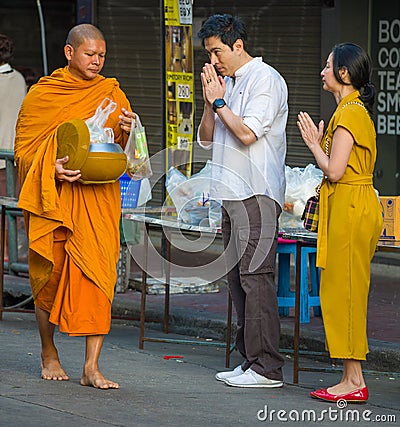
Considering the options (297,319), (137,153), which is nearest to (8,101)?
(137,153)

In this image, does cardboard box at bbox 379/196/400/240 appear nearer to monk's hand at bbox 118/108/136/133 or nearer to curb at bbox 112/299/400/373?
curb at bbox 112/299/400/373

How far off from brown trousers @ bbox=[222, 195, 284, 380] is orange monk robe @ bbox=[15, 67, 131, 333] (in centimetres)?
65

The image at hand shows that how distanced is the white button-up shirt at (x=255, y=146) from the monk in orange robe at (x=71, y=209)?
1.84ft

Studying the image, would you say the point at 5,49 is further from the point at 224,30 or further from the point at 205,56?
the point at 224,30

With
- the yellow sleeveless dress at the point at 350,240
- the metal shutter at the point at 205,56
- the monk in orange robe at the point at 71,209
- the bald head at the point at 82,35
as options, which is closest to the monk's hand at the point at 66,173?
the monk in orange robe at the point at 71,209

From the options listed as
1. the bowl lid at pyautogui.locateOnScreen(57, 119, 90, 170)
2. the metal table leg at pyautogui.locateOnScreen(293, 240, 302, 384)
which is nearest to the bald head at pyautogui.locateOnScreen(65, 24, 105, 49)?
the bowl lid at pyautogui.locateOnScreen(57, 119, 90, 170)

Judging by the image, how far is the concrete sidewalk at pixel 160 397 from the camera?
5.68 m

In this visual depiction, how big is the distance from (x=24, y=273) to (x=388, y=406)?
4.90 m

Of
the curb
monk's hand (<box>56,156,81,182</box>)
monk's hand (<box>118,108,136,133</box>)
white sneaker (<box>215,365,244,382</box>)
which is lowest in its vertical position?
the curb

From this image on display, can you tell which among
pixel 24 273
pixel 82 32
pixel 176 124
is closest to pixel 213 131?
pixel 82 32

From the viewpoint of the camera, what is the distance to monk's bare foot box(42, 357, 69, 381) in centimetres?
652

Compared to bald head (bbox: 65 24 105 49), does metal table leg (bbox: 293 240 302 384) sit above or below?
below

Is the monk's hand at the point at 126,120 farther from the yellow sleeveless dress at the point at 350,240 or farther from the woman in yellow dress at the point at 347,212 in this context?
the yellow sleeveless dress at the point at 350,240

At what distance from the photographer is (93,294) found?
6305 mm
